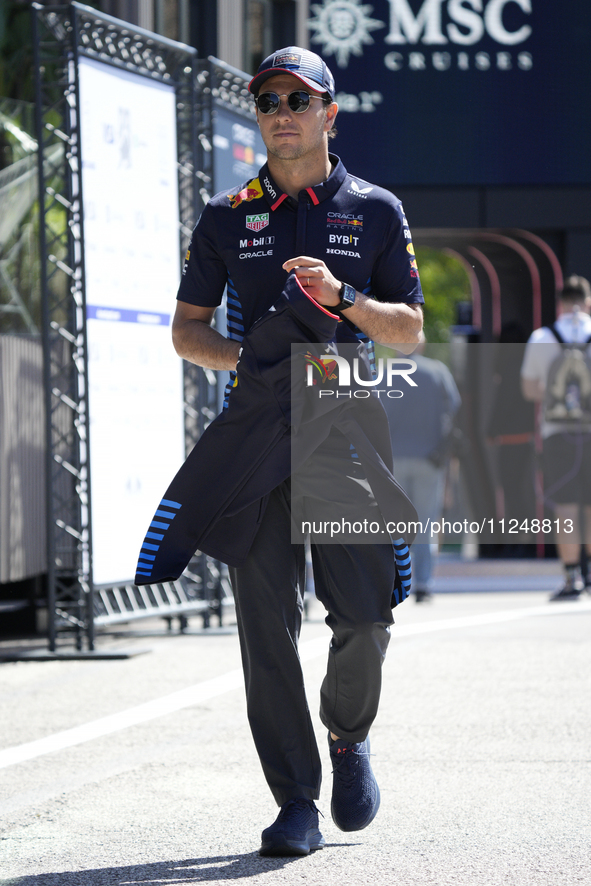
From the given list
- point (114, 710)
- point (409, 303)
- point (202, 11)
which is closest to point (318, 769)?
point (409, 303)

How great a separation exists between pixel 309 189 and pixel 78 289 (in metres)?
4.16

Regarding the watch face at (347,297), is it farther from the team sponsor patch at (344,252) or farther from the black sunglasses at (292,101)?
the black sunglasses at (292,101)

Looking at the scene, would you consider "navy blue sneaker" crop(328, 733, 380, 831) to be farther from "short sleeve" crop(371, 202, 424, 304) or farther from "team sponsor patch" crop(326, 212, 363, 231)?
"team sponsor patch" crop(326, 212, 363, 231)

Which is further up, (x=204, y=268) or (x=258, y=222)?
(x=258, y=222)

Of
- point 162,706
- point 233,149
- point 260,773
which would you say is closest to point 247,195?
point 260,773

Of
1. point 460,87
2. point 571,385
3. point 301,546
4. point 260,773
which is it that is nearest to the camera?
point 301,546

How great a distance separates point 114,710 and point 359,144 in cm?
804

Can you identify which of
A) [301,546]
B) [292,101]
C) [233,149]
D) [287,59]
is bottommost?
[301,546]

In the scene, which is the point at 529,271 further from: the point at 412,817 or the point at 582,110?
the point at 412,817

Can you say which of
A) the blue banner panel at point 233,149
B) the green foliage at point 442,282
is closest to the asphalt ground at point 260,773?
the blue banner panel at point 233,149

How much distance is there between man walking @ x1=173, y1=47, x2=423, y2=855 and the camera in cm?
384

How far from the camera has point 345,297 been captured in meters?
3.74

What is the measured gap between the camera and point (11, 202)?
29.6 feet

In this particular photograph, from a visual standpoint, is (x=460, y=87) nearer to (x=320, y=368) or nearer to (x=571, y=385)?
(x=571, y=385)
